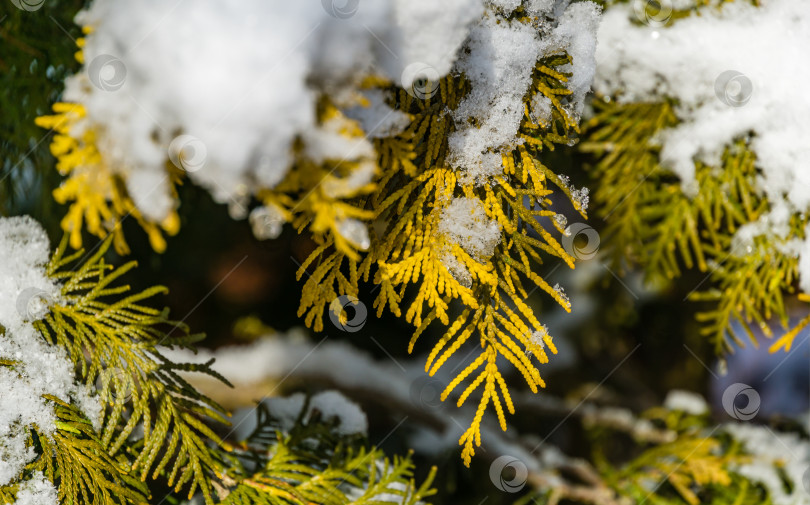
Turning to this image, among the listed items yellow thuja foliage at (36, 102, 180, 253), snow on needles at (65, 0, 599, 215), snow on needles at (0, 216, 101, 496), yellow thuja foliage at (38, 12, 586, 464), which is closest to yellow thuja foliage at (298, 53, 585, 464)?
yellow thuja foliage at (38, 12, 586, 464)

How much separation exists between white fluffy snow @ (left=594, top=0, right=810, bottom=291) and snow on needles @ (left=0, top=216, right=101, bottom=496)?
1.07 m

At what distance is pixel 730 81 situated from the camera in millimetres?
1069

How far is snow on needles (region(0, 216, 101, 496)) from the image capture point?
80cm

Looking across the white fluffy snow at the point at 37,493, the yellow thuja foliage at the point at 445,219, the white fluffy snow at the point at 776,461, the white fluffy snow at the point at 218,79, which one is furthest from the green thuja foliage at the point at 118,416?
the white fluffy snow at the point at 776,461

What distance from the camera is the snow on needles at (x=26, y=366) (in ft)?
2.62

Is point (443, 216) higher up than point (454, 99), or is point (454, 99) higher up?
point (454, 99)

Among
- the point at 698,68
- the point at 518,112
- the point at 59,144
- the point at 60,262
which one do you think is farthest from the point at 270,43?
the point at 698,68

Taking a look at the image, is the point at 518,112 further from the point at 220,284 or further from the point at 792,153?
the point at 220,284

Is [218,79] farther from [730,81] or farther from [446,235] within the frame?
[730,81]

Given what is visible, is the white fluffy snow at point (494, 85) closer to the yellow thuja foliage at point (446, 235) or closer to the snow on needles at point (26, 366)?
the yellow thuja foliage at point (446, 235)

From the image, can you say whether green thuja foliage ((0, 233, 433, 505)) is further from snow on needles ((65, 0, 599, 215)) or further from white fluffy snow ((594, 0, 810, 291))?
white fluffy snow ((594, 0, 810, 291))

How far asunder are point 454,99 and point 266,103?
0.29 meters

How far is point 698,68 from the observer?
42.2 inches

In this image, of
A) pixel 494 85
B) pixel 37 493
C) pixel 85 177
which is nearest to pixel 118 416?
pixel 37 493
